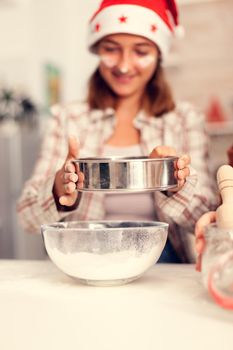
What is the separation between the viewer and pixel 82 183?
37.6 inches

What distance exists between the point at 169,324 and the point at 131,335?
48 millimetres

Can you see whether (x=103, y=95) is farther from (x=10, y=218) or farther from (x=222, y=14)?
(x=222, y=14)

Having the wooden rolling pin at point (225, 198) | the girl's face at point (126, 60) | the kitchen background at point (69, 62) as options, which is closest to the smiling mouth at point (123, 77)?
the girl's face at point (126, 60)

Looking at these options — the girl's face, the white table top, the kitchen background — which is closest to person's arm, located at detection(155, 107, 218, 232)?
the girl's face

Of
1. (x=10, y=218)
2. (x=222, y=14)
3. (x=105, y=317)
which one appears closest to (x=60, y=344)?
(x=105, y=317)

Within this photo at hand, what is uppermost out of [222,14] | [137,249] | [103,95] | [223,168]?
[222,14]

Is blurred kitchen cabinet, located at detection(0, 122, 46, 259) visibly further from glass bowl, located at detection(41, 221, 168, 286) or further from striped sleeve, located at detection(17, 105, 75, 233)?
glass bowl, located at detection(41, 221, 168, 286)

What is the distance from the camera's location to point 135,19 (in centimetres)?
135

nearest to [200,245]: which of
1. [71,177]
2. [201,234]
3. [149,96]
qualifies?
[201,234]

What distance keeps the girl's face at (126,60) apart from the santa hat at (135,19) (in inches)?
0.7

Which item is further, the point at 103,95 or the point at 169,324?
the point at 103,95

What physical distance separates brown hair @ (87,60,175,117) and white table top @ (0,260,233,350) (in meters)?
0.70

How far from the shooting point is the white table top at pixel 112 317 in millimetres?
676

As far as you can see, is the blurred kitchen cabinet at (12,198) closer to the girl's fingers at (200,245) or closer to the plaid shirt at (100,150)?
the plaid shirt at (100,150)
